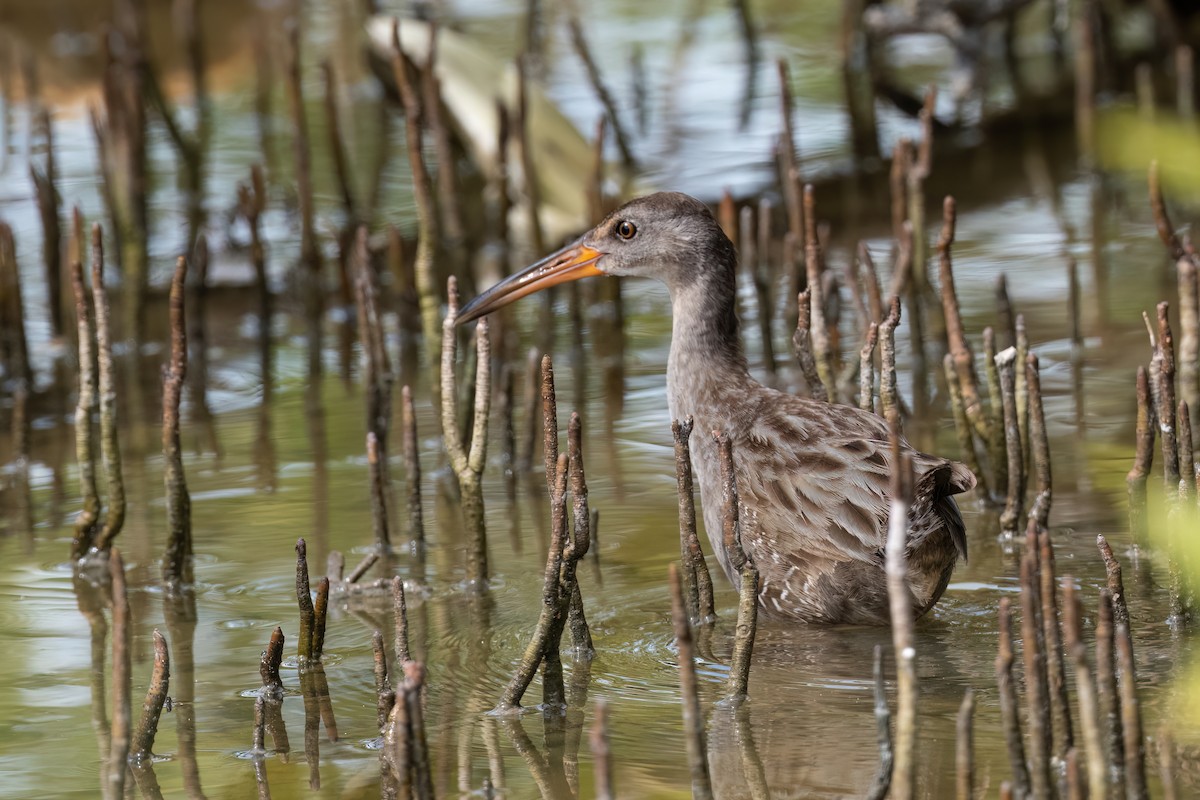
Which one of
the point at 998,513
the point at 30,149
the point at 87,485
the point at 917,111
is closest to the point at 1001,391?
the point at 998,513

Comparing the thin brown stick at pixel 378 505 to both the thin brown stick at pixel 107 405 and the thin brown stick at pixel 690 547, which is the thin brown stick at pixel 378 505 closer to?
the thin brown stick at pixel 107 405

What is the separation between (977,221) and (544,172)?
2380mm

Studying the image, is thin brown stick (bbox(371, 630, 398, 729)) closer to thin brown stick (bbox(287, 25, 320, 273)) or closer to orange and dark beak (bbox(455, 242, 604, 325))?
orange and dark beak (bbox(455, 242, 604, 325))

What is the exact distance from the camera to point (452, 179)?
8508mm

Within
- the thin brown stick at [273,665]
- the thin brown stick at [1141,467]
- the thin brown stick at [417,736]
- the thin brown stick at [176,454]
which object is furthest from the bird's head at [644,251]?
the thin brown stick at [417,736]

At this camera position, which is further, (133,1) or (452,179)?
(133,1)

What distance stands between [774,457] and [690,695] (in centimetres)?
187

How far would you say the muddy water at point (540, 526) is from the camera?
4.41m

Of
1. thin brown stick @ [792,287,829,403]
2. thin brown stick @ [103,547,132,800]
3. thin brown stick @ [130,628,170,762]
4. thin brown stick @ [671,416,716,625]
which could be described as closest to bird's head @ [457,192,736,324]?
thin brown stick @ [792,287,829,403]

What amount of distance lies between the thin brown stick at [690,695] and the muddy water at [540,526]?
60 cm

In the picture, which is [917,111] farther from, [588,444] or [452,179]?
[588,444]

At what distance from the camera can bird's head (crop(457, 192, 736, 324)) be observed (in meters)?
6.02

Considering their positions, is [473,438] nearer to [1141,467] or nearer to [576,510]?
[576,510]

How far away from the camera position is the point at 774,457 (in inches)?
205
